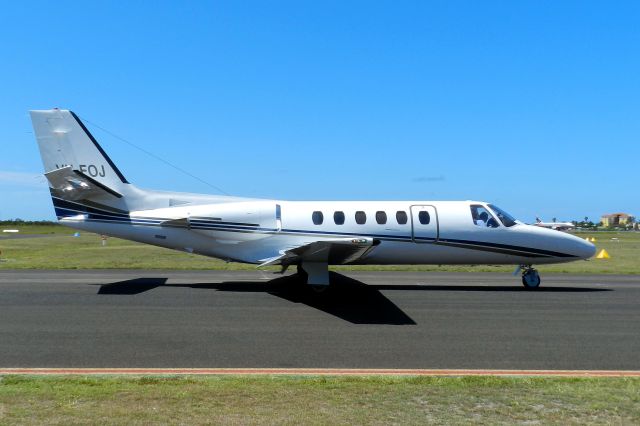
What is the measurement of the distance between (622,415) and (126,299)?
11429 millimetres

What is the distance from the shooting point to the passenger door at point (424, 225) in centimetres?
1691

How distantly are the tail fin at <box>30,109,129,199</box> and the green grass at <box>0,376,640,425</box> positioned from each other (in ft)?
35.8

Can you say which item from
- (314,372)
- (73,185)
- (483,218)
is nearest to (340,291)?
(483,218)

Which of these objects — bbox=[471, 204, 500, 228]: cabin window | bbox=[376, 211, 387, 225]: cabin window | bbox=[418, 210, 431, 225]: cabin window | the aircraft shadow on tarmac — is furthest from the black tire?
bbox=[376, 211, 387, 225]: cabin window

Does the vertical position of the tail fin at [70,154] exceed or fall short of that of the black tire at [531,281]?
it exceeds it

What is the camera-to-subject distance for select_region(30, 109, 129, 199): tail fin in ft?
54.4

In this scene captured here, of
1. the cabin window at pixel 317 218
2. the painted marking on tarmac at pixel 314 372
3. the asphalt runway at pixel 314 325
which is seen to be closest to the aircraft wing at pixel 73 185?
the asphalt runway at pixel 314 325

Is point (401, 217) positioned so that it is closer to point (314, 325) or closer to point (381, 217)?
point (381, 217)

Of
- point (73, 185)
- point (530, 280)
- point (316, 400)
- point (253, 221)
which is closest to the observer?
point (316, 400)

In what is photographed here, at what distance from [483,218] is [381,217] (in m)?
3.13

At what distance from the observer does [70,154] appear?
16922mm

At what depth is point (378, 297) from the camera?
14.8 m

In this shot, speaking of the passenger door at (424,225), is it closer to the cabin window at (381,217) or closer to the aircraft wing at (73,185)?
the cabin window at (381,217)

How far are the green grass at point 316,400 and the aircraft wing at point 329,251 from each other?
6218mm
